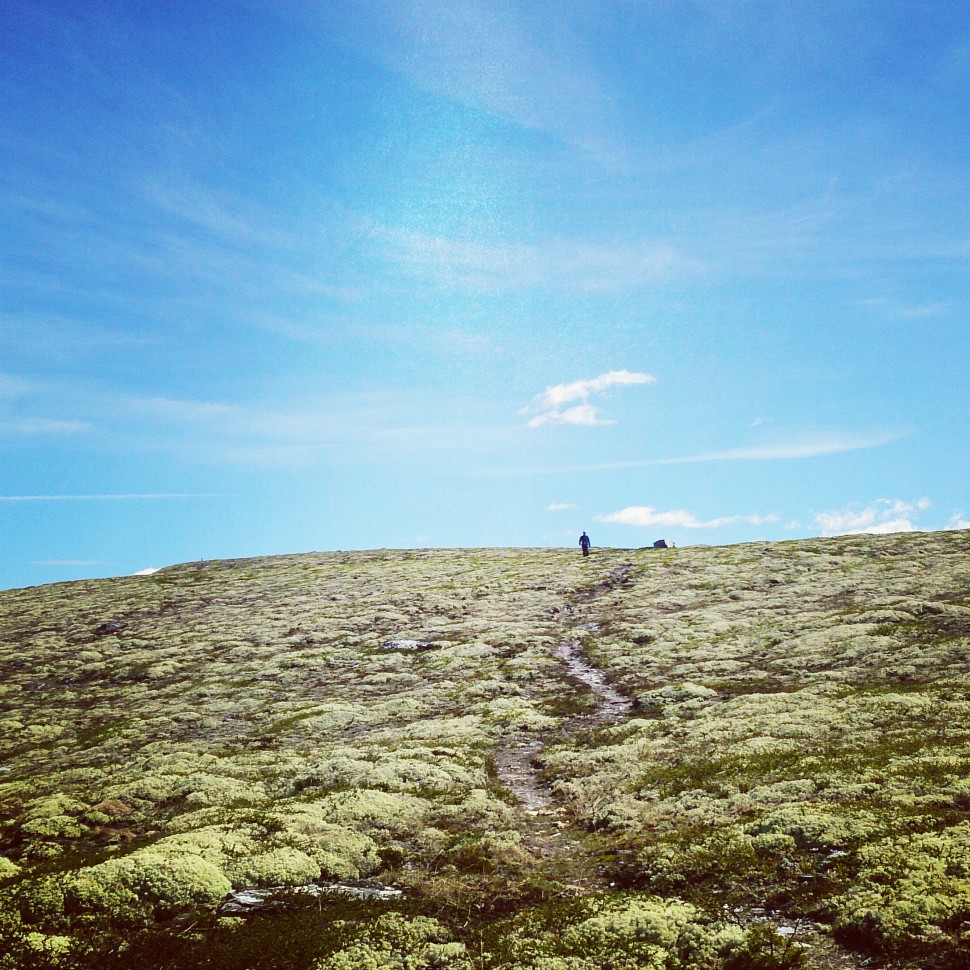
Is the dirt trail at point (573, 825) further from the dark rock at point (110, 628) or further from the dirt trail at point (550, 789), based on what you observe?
the dark rock at point (110, 628)

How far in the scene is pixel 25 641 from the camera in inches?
2301

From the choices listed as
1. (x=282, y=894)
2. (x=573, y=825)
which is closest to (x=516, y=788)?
(x=573, y=825)

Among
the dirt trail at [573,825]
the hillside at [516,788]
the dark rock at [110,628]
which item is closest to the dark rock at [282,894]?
the hillside at [516,788]

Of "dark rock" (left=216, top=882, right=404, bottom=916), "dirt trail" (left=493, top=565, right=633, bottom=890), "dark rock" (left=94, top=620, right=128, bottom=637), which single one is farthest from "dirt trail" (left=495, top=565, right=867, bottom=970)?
"dark rock" (left=94, top=620, right=128, bottom=637)

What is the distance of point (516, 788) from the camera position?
24.3 m

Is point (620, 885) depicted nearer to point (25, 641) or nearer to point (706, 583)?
point (706, 583)

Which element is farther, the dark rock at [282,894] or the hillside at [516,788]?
the dark rock at [282,894]

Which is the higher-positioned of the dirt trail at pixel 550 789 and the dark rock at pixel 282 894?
the dark rock at pixel 282 894

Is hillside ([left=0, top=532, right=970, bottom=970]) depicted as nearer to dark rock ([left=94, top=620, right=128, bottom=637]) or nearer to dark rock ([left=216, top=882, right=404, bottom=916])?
dark rock ([left=216, top=882, right=404, bottom=916])

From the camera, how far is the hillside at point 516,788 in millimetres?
12961

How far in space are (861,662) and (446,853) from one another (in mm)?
27226

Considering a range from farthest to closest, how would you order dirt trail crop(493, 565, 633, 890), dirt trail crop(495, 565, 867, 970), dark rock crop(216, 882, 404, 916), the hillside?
dirt trail crop(493, 565, 633, 890) → dark rock crop(216, 882, 404, 916) → the hillside → dirt trail crop(495, 565, 867, 970)

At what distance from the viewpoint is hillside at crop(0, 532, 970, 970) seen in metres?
13.0

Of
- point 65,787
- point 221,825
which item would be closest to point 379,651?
point 65,787
